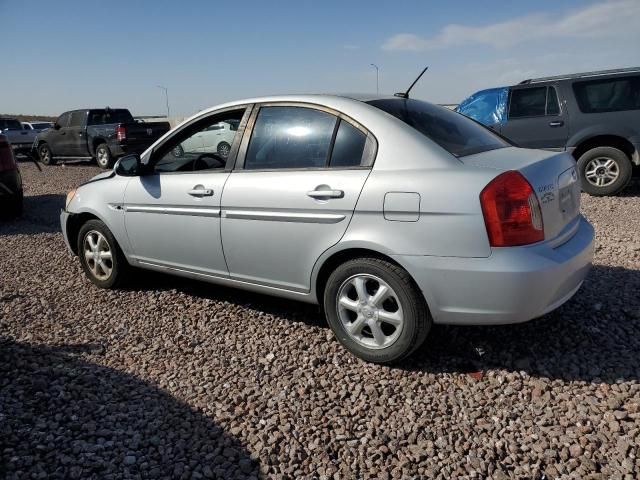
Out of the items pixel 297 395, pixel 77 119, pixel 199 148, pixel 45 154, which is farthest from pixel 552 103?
pixel 45 154

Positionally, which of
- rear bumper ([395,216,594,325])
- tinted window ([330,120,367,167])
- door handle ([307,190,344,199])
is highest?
tinted window ([330,120,367,167])

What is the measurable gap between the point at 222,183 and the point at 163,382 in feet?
4.50

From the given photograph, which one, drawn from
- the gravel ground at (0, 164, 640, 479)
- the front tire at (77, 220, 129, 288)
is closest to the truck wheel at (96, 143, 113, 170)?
the front tire at (77, 220, 129, 288)

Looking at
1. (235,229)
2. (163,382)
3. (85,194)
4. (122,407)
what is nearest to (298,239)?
(235,229)

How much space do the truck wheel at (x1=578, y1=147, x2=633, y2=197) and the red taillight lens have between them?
6157 mm

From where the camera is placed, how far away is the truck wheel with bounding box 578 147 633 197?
7891 mm

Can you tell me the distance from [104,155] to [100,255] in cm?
1218

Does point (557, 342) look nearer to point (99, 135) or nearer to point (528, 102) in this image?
point (528, 102)

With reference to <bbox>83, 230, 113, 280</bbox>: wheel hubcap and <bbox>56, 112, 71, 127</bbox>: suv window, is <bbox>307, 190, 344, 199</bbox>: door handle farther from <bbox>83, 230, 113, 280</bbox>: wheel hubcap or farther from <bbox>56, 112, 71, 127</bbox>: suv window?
<bbox>56, 112, 71, 127</bbox>: suv window

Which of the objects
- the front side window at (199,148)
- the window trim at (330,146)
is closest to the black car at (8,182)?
the front side window at (199,148)

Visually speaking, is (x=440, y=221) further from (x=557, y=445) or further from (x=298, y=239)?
(x=557, y=445)

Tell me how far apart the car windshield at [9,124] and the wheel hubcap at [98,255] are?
19.8m

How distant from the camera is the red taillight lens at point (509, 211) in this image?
2670 mm

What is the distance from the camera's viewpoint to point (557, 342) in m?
3.35
